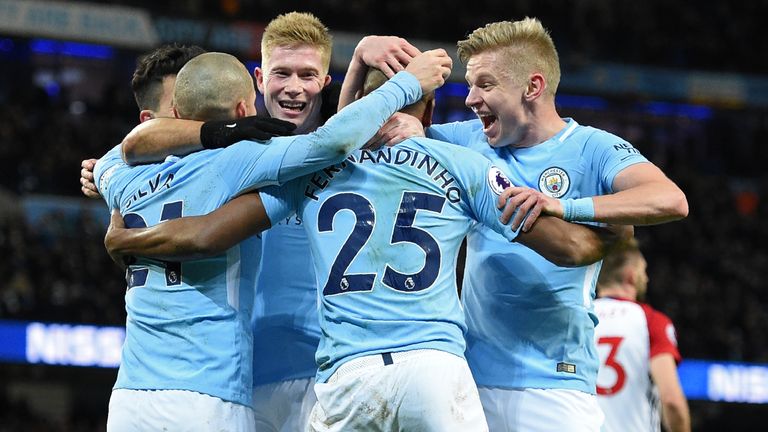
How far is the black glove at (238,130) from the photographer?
4389 millimetres

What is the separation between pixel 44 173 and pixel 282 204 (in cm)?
1811

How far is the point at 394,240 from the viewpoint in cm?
414

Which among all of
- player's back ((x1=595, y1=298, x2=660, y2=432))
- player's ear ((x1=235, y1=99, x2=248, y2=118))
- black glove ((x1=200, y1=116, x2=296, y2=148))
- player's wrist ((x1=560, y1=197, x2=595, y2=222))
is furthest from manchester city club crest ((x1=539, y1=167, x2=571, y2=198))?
player's back ((x1=595, y1=298, x2=660, y2=432))

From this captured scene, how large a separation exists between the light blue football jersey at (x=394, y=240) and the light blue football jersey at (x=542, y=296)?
20.3 inches

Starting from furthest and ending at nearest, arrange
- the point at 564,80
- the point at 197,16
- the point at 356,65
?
the point at 564,80 < the point at 197,16 < the point at 356,65

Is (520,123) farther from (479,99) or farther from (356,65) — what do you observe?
(356,65)

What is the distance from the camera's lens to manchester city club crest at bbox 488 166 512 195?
432cm

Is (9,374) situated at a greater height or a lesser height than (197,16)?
lesser

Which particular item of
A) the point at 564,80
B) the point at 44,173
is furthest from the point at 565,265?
the point at 564,80

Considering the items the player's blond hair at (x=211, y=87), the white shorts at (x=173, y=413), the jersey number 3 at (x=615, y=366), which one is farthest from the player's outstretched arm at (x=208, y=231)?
the jersey number 3 at (x=615, y=366)

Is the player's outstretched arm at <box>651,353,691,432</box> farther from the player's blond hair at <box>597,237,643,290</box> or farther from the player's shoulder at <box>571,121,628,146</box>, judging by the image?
the player's shoulder at <box>571,121,628,146</box>

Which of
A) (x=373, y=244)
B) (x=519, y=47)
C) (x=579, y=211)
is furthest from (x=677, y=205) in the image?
(x=373, y=244)

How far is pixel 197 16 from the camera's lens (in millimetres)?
24156

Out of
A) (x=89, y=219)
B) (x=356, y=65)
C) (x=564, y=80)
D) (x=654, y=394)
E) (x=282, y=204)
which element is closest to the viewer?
(x=282, y=204)
